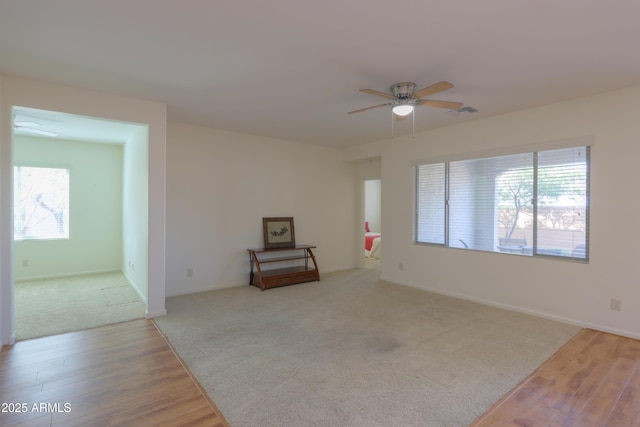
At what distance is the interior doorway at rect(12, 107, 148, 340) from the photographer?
178 inches

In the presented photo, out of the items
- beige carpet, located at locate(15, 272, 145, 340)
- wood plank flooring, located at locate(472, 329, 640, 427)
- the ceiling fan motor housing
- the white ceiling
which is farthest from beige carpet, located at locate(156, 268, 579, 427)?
the white ceiling

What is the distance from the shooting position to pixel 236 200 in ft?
17.4

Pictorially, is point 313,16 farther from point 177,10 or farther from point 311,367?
point 311,367

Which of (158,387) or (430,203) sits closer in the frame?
(158,387)

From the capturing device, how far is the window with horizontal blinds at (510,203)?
11.9 ft

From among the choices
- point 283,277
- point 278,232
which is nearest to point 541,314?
point 283,277

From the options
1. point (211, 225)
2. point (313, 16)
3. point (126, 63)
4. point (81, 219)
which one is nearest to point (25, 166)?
point (81, 219)

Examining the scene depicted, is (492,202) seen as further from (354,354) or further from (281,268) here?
(281,268)

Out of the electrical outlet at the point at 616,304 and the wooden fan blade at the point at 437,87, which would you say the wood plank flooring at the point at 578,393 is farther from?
the wooden fan blade at the point at 437,87

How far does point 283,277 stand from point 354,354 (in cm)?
257

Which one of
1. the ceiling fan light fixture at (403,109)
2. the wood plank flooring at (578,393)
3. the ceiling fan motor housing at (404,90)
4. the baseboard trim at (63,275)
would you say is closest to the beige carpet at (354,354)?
the wood plank flooring at (578,393)

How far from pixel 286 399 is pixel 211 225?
3.41m

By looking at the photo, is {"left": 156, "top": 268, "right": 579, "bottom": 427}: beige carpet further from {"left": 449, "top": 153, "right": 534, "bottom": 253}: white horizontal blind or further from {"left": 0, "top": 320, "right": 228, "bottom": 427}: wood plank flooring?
{"left": 449, "top": 153, "right": 534, "bottom": 253}: white horizontal blind

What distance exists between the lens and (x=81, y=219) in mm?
5938
